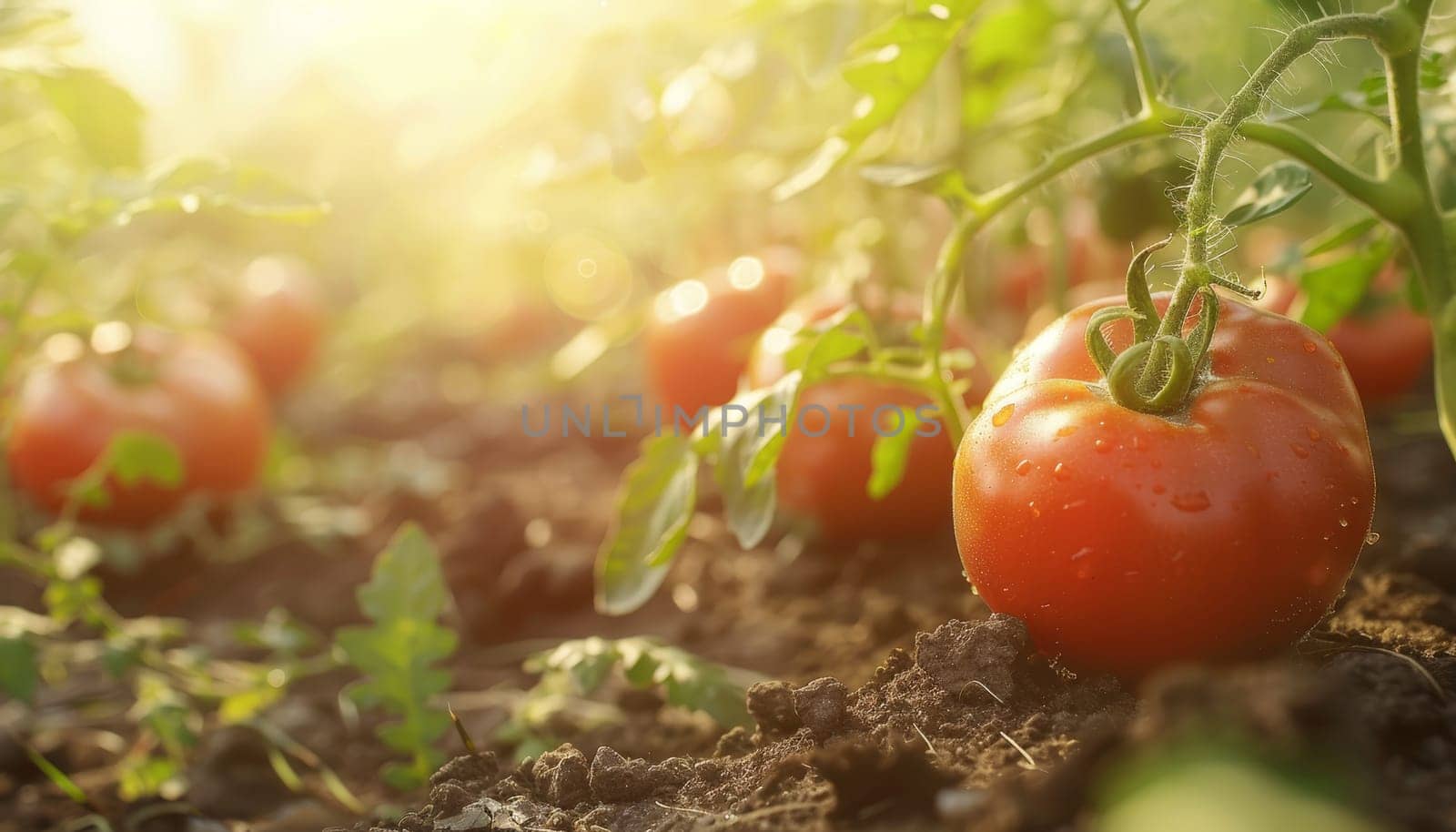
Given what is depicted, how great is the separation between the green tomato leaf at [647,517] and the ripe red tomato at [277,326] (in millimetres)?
2786

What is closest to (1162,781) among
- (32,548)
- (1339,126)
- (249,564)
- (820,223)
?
(820,223)

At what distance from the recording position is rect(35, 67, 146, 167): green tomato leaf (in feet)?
5.59

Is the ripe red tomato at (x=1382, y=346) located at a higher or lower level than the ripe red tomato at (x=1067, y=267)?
lower

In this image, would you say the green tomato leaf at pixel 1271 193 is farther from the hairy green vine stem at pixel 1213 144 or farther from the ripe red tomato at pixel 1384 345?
the ripe red tomato at pixel 1384 345

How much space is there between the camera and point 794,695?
1148 mm

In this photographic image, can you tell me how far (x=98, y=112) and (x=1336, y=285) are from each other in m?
1.83

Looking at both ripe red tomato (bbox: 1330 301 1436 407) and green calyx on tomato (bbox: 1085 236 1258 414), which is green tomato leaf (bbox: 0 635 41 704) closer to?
green calyx on tomato (bbox: 1085 236 1258 414)

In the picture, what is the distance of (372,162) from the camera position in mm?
5188

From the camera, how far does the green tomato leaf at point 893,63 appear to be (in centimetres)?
128

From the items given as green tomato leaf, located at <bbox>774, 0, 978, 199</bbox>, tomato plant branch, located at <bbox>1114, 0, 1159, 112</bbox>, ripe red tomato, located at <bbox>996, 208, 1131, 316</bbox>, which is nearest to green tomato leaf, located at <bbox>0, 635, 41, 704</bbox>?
green tomato leaf, located at <bbox>774, 0, 978, 199</bbox>

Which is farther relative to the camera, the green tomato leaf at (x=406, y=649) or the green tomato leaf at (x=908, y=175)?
the green tomato leaf at (x=406, y=649)

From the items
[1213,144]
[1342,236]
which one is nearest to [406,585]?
[1213,144]

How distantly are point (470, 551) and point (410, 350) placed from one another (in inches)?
123

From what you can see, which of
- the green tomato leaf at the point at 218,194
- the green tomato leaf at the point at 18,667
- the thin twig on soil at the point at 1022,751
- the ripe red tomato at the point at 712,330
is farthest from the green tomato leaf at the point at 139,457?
the thin twig on soil at the point at 1022,751
